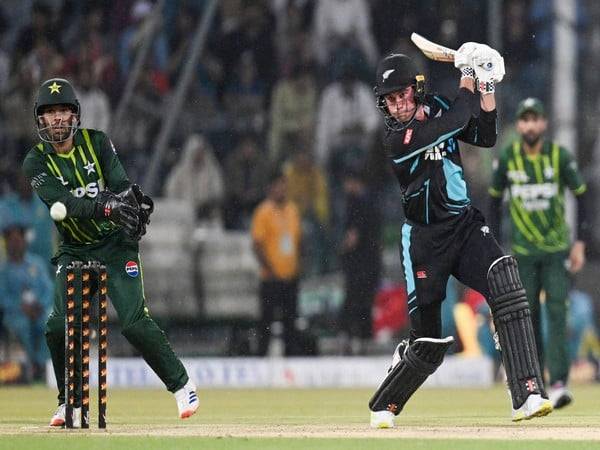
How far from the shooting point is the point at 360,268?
15250 mm

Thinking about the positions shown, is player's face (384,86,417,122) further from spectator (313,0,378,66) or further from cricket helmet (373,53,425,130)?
spectator (313,0,378,66)

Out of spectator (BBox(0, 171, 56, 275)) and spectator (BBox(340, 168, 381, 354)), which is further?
spectator (BBox(0, 171, 56, 275))

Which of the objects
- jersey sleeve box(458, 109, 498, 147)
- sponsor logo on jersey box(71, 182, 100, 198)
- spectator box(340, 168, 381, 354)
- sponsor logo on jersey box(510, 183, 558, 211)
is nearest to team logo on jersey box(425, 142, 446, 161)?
jersey sleeve box(458, 109, 498, 147)

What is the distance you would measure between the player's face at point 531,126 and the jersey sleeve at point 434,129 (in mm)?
3590

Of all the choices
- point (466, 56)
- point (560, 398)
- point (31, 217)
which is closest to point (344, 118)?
point (31, 217)

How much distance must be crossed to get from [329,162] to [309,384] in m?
2.34

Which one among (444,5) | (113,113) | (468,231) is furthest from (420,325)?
(113,113)

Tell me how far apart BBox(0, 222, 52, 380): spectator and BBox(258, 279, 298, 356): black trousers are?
220 cm

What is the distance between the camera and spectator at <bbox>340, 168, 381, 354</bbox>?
15.2 metres

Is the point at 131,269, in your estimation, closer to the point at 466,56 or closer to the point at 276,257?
the point at 466,56

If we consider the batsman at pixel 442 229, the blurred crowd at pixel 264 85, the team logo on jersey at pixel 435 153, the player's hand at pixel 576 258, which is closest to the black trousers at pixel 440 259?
the batsman at pixel 442 229

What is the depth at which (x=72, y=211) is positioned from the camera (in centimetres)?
827

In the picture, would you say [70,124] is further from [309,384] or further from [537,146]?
[309,384]

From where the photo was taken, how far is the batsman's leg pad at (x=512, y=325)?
25.4 feet
